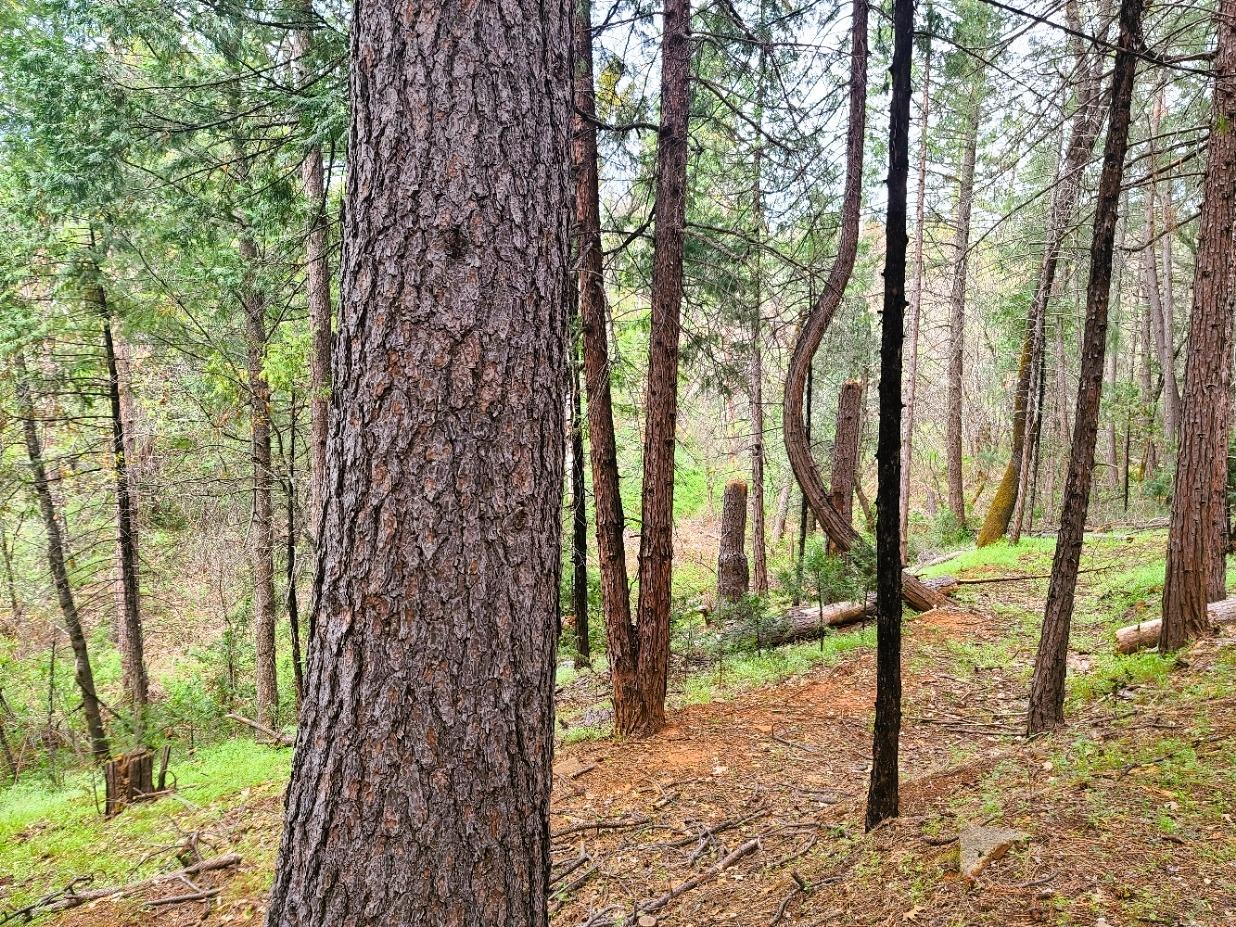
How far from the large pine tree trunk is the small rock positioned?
2.34m

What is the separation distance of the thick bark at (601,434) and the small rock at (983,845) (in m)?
3.36

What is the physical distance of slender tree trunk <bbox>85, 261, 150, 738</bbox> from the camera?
9.52 meters

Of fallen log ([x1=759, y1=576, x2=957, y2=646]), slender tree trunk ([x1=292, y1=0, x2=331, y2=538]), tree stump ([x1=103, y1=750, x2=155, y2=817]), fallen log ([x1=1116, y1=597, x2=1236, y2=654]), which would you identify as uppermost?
slender tree trunk ([x1=292, y1=0, x2=331, y2=538])

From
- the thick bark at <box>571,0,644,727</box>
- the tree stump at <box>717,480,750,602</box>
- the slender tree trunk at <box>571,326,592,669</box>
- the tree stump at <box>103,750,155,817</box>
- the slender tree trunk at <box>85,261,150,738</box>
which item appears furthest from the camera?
the tree stump at <box>717,480,750,602</box>

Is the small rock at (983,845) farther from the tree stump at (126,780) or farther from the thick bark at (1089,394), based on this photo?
the tree stump at (126,780)

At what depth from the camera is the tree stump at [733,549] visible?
13.0 metres

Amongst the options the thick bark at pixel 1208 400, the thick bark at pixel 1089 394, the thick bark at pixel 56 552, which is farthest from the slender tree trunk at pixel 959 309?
the thick bark at pixel 56 552

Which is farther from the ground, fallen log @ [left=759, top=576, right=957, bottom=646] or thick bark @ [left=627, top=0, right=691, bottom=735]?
thick bark @ [left=627, top=0, right=691, bottom=735]

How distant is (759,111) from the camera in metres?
7.24

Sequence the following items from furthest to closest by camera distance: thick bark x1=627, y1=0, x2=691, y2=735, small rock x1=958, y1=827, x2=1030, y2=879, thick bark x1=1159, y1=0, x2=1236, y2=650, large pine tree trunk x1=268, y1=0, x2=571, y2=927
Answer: thick bark x1=627, y1=0, x2=691, y2=735 → thick bark x1=1159, y1=0, x2=1236, y2=650 → small rock x1=958, y1=827, x2=1030, y2=879 → large pine tree trunk x1=268, y1=0, x2=571, y2=927

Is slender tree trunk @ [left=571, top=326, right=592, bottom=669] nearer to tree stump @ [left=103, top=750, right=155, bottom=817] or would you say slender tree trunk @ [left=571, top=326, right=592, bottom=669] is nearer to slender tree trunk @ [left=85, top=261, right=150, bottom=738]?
tree stump @ [left=103, top=750, right=155, bottom=817]

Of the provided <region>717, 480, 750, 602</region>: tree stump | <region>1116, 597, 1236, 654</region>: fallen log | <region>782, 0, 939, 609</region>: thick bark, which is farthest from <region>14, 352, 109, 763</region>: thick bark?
<region>1116, 597, 1236, 654</region>: fallen log

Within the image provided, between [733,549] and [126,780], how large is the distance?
32.4 feet

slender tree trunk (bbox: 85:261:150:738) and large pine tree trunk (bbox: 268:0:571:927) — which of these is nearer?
large pine tree trunk (bbox: 268:0:571:927)
